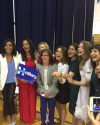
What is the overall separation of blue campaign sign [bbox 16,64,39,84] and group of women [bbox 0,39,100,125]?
9cm

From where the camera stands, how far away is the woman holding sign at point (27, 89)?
7.18 feet

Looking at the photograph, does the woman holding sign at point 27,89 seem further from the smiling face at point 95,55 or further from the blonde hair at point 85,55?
the smiling face at point 95,55

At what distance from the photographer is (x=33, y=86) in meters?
2.24

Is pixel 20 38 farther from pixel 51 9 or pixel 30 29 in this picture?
pixel 51 9

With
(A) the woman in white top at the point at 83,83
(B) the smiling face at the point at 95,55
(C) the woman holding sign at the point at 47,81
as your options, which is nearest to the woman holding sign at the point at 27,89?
(C) the woman holding sign at the point at 47,81

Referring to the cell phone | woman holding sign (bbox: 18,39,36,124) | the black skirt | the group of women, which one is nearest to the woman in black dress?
the group of women

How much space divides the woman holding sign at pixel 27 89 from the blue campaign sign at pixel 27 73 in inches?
4.4

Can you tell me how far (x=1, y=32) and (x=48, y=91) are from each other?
91.1 inches

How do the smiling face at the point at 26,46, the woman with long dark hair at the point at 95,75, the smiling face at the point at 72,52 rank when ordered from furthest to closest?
1. the smiling face at the point at 26,46
2. the smiling face at the point at 72,52
3. the woman with long dark hair at the point at 95,75

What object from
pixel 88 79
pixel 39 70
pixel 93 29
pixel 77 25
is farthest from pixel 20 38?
pixel 93 29

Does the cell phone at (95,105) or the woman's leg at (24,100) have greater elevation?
the cell phone at (95,105)

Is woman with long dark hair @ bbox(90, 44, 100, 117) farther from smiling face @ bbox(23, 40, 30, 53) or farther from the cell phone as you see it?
smiling face @ bbox(23, 40, 30, 53)

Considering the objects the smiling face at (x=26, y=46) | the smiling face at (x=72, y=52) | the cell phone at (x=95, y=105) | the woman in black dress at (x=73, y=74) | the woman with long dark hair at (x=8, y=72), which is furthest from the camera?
the smiling face at (x=26, y=46)

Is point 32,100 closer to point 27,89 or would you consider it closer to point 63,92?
point 27,89
